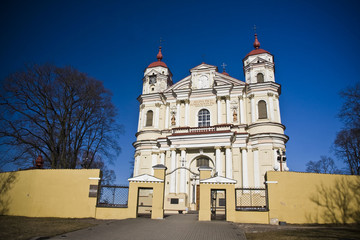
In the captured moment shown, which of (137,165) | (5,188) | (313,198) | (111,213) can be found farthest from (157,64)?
(313,198)

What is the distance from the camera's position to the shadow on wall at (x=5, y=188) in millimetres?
14789

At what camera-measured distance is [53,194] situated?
13719mm

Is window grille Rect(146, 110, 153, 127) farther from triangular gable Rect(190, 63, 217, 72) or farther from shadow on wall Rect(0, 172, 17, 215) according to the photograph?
shadow on wall Rect(0, 172, 17, 215)

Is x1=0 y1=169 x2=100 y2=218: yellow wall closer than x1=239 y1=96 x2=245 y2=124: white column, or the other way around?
x1=0 y1=169 x2=100 y2=218: yellow wall

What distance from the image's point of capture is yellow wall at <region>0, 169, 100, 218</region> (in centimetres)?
1330

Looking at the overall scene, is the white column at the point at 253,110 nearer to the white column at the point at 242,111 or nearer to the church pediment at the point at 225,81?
the white column at the point at 242,111

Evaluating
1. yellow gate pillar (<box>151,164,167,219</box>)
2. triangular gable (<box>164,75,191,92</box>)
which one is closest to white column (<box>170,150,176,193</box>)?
triangular gable (<box>164,75,191,92</box>)

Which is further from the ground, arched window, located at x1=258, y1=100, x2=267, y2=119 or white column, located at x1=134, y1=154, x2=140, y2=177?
arched window, located at x1=258, y1=100, x2=267, y2=119

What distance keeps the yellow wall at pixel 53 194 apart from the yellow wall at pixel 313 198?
9.32 meters

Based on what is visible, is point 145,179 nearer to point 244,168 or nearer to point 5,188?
point 5,188

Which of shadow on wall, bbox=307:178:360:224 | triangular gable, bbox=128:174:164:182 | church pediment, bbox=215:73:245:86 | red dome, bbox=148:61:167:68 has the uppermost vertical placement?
red dome, bbox=148:61:167:68

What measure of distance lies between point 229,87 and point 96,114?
13159 mm

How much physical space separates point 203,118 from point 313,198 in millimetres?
15496

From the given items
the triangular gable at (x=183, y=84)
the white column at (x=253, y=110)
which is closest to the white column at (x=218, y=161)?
the white column at (x=253, y=110)
